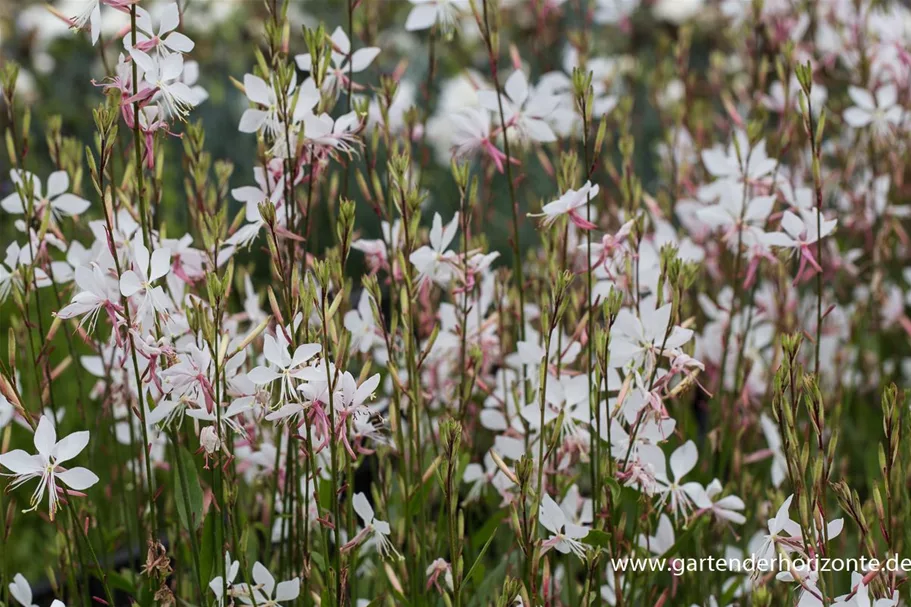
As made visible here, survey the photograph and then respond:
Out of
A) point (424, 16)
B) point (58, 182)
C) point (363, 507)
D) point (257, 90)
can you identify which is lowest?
point (363, 507)

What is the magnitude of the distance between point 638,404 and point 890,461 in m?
0.31

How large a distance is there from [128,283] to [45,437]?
0.22 m

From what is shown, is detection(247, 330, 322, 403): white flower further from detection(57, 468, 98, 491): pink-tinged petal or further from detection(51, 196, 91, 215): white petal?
detection(51, 196, 91, 215): white petal

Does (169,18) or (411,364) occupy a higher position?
(169,18)

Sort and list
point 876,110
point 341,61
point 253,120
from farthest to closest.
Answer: point 876,110 → point 341,61 → point 253,120

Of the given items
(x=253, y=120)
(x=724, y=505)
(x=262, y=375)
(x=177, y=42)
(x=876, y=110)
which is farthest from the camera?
(x=876, y=110)

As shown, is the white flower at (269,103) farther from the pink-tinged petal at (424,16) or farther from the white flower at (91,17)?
the pink-tinged petal at (424,16)

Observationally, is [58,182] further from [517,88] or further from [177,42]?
[517,88]

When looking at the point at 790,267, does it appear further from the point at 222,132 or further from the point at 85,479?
the point at 222,132

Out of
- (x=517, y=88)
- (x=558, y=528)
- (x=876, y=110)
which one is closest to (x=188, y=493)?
(x=558, y=528)

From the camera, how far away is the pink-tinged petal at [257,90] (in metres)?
1.21

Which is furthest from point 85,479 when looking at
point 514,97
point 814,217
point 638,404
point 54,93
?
point 54,93

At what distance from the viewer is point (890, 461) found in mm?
1046

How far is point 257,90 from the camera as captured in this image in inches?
48.0
